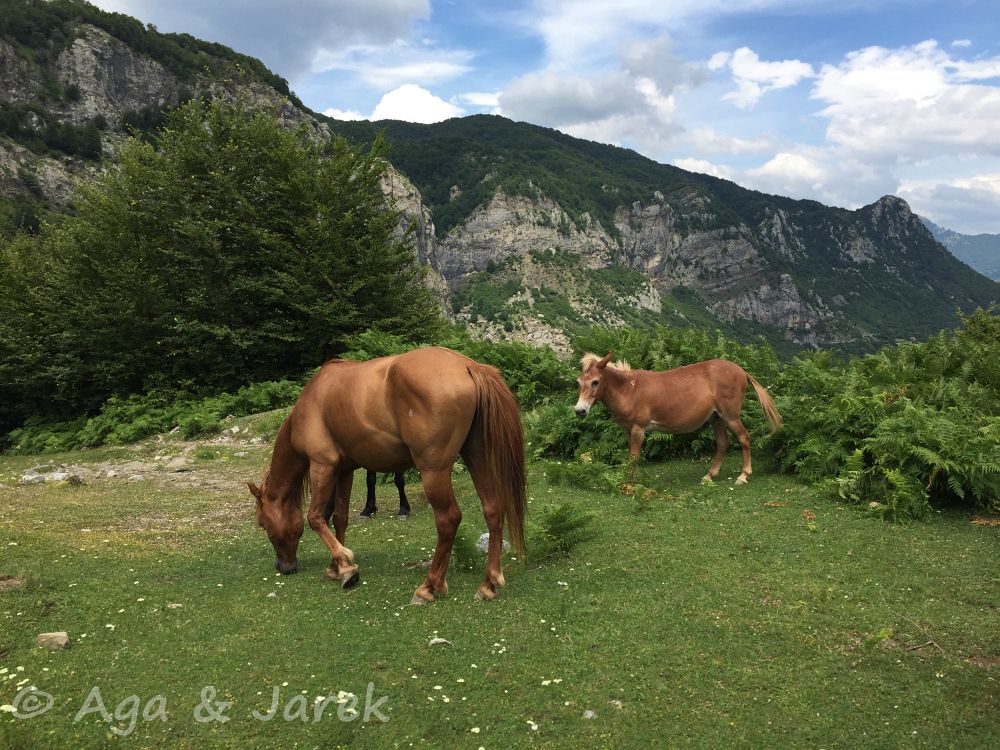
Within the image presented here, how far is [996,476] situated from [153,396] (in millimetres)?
22804

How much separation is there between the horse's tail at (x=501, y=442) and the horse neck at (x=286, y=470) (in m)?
2.27

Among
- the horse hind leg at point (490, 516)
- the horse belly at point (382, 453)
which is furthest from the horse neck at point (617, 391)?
the horse belly at point (382, 453)

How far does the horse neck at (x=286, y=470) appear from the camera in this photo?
22.1 feet

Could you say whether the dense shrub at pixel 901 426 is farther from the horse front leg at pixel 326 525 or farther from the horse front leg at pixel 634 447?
the horse front leg at pixel 326 525

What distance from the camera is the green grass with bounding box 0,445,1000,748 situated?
148 inches

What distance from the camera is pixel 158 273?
2189cm

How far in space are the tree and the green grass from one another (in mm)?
15188

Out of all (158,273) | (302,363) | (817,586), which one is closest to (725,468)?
(817,586)

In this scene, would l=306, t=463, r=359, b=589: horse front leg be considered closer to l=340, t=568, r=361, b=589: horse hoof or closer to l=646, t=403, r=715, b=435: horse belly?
l=340, t=568, r=361, b=589: horse hoof

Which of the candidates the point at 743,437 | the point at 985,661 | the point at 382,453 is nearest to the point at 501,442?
the point at 382,453

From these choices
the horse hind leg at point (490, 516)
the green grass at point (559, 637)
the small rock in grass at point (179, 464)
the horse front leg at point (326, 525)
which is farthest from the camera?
the small rock in grass at point (179, 464)

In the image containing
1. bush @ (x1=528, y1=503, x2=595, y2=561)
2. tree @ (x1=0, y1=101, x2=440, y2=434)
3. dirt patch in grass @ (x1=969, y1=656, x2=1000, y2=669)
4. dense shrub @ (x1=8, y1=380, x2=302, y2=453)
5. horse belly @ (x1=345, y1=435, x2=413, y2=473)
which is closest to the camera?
dirt patch in grass @ (x1=969, y1=656, x2=1000, y2=669)


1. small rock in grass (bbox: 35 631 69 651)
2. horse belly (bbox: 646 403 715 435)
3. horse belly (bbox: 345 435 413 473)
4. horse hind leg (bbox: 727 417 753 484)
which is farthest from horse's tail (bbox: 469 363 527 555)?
horse hind leg (bbox: 727 417 753 484)

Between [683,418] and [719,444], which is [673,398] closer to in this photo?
[683,418]
